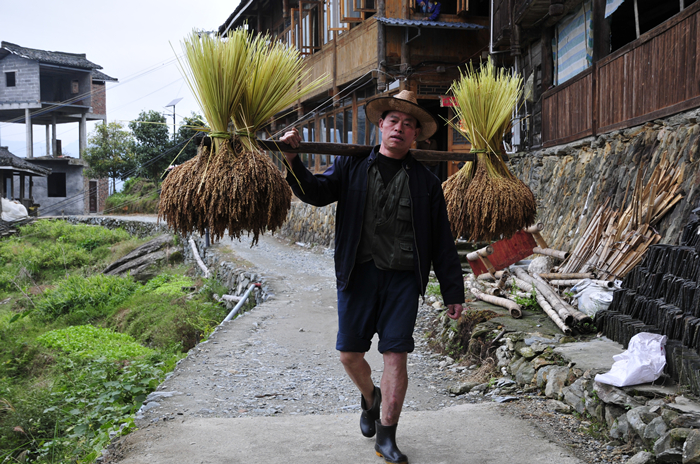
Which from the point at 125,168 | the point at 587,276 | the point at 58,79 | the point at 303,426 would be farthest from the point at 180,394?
the point at 58,79

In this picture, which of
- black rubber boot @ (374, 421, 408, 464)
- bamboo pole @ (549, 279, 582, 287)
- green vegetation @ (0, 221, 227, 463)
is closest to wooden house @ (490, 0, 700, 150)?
bamboo pole @ (549, 279, 582, 287)

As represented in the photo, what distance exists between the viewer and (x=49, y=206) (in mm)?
34219

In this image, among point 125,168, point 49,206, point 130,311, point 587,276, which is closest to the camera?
point 587,276

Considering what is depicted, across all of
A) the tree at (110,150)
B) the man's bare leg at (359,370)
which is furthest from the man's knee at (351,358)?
the tree at (110,150)

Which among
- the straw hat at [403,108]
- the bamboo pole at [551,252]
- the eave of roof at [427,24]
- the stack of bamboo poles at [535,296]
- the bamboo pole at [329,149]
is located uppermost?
the eave of roof at [427,24]

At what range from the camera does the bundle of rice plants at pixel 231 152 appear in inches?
112

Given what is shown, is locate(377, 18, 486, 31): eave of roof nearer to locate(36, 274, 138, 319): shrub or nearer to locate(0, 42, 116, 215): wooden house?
locate(36, 274, 138, 319): shrub

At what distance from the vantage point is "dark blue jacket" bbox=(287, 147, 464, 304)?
3.01 metres

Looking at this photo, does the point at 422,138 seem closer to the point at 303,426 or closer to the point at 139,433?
the point at 303,426

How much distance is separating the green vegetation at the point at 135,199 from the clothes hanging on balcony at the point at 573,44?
24.0 m

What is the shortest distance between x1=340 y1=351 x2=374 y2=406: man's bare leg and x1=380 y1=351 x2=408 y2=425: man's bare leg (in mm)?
201

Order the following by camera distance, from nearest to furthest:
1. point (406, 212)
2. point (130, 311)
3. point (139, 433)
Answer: point (406, 212)
point (139, 433)
point (130, 311)

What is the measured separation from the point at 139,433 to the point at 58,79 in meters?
38.8

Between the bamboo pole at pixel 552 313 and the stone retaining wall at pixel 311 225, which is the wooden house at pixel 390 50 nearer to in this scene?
the stone retaining wall at pixel 311 225
